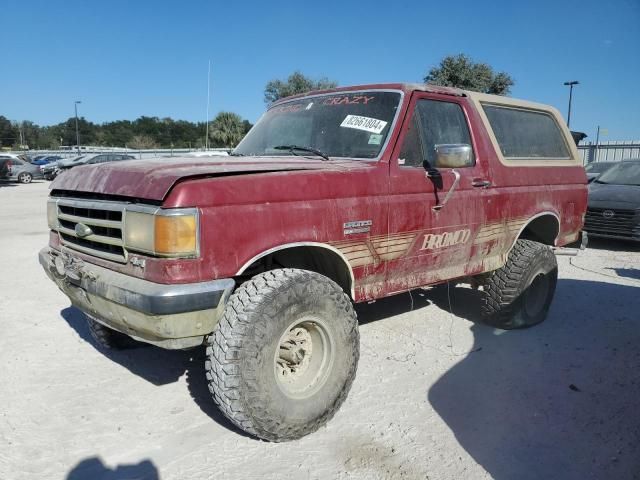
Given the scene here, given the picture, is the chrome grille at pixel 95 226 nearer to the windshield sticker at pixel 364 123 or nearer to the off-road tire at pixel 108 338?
the off-road tire at pixel 108 338

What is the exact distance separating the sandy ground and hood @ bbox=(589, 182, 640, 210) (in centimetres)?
461

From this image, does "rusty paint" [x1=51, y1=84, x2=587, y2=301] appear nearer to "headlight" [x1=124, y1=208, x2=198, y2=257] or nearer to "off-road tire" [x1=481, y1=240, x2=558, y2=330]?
"headlight" [x1=124, y1=208, x2=198, y2=257]

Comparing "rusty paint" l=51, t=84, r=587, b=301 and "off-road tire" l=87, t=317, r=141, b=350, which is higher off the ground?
"rusty paint" l=51, t=84, r=587, b=301

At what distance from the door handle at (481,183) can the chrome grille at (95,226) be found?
259 cm

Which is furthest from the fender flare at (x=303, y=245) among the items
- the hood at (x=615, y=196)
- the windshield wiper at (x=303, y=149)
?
the hood at (x=615, y=196)

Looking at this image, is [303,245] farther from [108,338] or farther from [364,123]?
[108,338]

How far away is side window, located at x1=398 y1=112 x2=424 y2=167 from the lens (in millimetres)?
3486

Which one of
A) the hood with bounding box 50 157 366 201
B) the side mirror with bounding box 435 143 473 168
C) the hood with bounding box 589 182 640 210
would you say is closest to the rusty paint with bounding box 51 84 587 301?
the hood with bounding box 50 157 366 201

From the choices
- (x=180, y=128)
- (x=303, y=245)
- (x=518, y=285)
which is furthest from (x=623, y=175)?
(x=180, y=128)

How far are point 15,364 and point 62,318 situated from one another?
3.47ft

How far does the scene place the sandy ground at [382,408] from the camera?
265 centimetres

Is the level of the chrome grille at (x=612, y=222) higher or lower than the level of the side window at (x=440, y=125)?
lower

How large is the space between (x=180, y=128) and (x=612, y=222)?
64.0 meters

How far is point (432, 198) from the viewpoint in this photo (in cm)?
357
